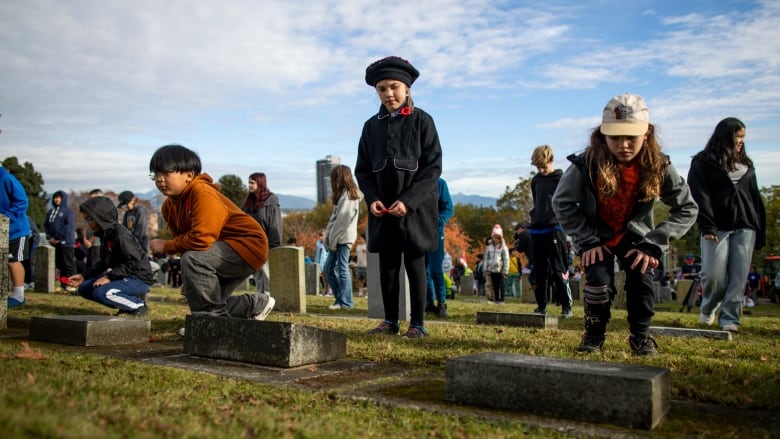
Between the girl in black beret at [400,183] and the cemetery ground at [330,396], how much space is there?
2.64ft

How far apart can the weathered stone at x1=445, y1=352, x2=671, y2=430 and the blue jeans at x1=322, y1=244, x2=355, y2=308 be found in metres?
7.55

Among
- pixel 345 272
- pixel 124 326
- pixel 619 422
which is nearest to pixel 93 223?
pixel 124 326

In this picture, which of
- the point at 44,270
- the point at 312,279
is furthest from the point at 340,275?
the point at 312,279

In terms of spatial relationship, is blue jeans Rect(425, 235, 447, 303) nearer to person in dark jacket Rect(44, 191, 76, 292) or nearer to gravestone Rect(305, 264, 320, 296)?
person in dark jacket Rect(44, 191, 76, 292)

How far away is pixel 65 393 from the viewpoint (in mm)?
2922

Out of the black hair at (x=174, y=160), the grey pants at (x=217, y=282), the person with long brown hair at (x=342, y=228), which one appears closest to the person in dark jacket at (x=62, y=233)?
the person with long brown hair at (x=342, y=228)

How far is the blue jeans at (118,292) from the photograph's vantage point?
757 cm

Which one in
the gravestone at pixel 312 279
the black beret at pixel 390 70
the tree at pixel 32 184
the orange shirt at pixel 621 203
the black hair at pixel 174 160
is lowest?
A: the gravestone at pixel 312 279

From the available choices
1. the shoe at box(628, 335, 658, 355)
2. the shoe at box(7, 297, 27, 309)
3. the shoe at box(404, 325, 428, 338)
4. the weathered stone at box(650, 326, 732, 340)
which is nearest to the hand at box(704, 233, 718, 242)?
the weathered stone at box(650, 326, 732, 340)

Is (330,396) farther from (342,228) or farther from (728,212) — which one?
(342,228)

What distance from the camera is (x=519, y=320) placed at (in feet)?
23.5

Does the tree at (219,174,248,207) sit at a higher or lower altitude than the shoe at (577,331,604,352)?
higher

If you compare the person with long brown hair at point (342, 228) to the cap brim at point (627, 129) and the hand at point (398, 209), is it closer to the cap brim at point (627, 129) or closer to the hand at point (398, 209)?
the hand at point (398, 209)

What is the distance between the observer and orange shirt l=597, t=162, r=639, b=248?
4809mm
